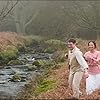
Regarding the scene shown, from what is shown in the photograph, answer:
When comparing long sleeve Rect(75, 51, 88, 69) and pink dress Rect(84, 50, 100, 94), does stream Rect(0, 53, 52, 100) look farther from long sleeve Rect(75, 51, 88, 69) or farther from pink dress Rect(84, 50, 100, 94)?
long sleeve Rect(75, 51, 88, 69)

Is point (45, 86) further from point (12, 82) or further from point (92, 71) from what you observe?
point (92, 71)

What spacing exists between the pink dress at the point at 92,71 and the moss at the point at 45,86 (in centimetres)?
248

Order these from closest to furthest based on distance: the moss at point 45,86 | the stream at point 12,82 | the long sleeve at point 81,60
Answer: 1. the long sleeve at point 81,60
2. the moss at point 45,86
3. the stream at point 12,82

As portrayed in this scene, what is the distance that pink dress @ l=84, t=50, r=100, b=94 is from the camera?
11.0 metres

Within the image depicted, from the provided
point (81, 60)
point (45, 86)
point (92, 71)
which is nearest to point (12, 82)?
point (45, 86)

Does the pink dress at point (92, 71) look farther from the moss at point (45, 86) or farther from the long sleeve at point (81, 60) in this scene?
the moss at point (45, 86)

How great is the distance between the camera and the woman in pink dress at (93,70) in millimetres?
11023

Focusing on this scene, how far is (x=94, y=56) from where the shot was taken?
1102cm

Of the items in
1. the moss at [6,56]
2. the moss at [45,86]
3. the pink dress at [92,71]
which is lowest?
the moss at [45,86]

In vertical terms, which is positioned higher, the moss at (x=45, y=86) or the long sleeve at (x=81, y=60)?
the long sleeve at (x=81, y=60)

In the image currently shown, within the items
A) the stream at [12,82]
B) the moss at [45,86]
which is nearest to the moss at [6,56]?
the stream at [12,82]

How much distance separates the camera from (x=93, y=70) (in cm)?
1127

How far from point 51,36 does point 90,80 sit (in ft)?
130

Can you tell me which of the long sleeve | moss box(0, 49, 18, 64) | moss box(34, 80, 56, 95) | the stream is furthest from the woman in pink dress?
moss box(0, 49, 18, 64)
